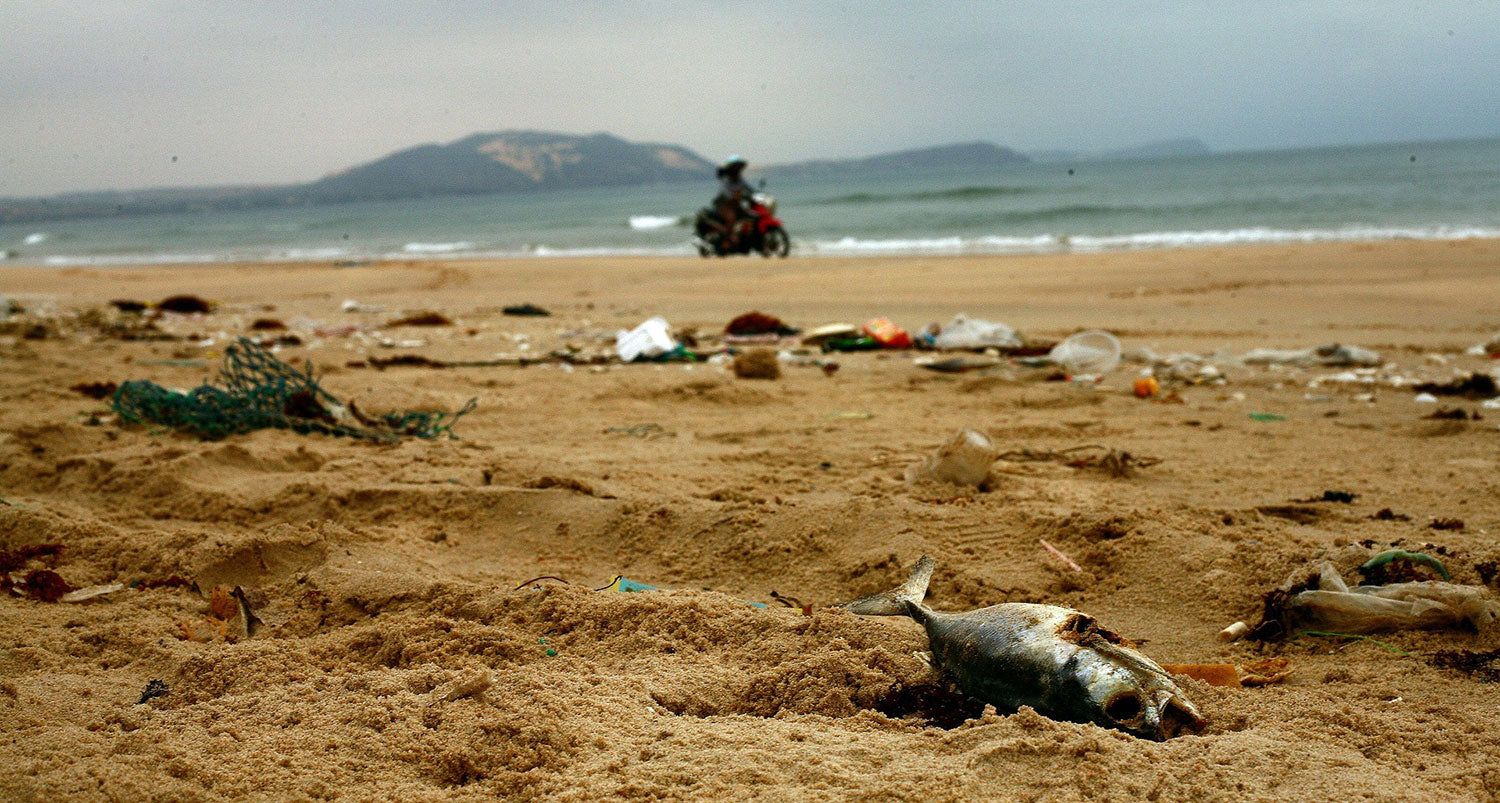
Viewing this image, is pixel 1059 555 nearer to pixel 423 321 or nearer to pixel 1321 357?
pixel 1321 357

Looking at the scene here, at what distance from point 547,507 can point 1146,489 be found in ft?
6.54

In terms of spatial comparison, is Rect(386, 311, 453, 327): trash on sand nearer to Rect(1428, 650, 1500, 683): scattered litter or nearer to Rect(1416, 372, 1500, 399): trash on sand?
Rect(1416, 372, 1500, 399): trash on sand

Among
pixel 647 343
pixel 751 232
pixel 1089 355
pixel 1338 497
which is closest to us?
pixel 1338 497

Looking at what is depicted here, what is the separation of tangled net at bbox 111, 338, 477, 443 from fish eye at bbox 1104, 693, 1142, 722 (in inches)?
115

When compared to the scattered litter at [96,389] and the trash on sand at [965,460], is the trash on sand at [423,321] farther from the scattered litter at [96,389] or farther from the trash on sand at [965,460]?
the trash on sand at [965,460]

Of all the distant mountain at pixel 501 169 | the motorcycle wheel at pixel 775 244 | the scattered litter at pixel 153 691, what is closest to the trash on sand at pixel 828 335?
the scattered litter at pixel 153 691

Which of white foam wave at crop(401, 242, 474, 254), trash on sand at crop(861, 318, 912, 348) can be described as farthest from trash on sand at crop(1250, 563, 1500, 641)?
white foam wave at crop(401, 242, 474, 254)

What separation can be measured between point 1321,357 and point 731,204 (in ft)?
34.8

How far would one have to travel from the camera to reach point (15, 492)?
312 cm

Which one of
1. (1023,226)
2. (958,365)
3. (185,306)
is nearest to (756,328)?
(958,365)

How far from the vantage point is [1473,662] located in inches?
72.5

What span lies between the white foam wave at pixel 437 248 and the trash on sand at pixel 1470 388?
23011 mm

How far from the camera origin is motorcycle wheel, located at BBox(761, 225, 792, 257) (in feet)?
49.3

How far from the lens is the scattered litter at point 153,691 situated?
1.83 metres
